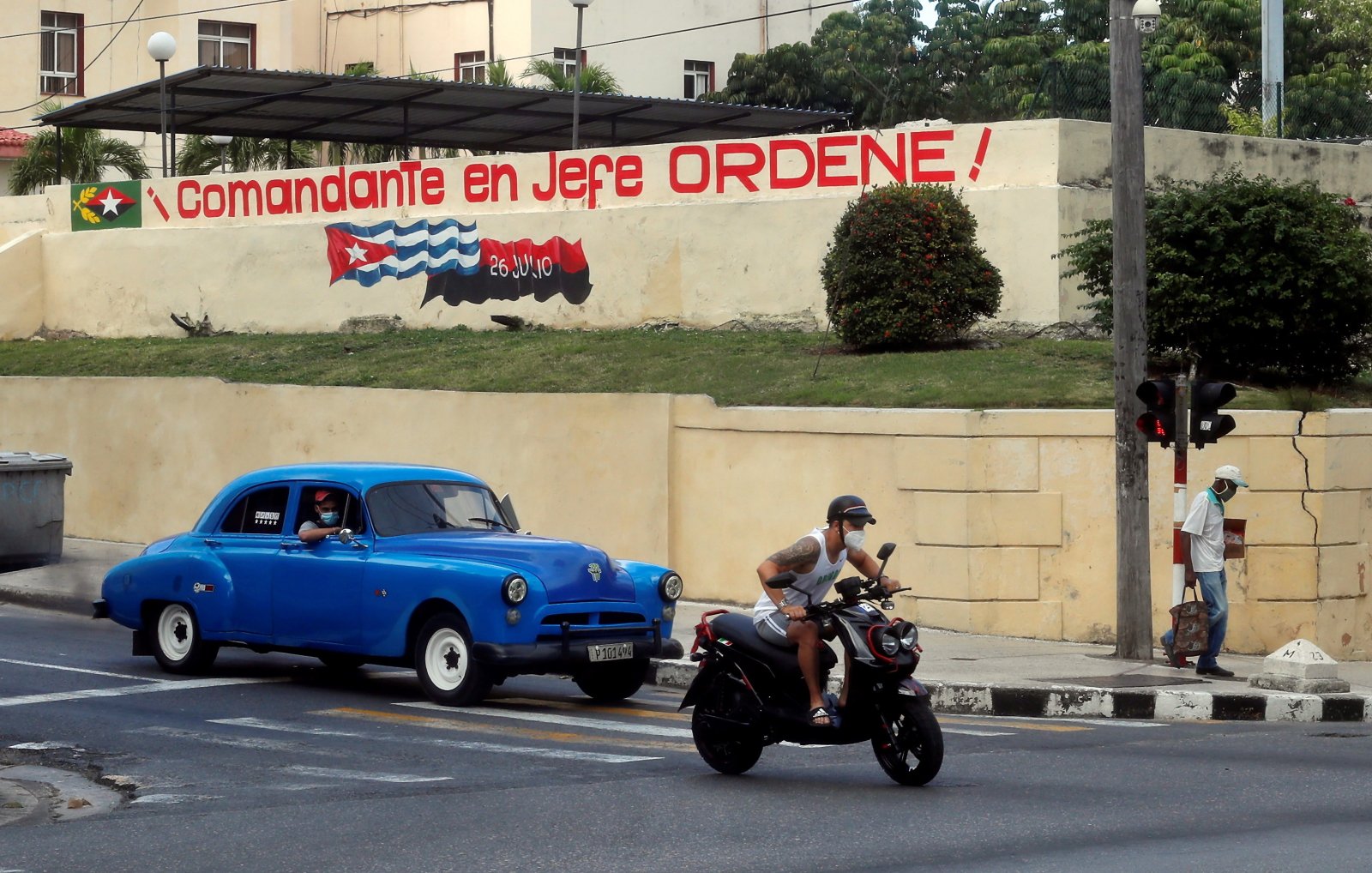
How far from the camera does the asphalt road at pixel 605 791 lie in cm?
761

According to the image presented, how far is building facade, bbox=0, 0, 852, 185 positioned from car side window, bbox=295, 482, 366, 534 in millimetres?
31301

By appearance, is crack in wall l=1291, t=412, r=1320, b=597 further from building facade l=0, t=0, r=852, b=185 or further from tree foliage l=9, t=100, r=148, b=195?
building facade l=0, t=0, r=852, b=185

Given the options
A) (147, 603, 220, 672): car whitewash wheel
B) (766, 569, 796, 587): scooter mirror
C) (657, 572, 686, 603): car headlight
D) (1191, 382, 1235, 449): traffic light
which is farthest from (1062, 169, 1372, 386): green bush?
(147, 603, 220, 672): car whitewash wheel

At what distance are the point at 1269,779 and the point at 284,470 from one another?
7.59 meters

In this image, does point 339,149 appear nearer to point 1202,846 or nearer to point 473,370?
point 473,370

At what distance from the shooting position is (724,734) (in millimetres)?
9578

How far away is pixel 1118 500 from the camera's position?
1473 cm

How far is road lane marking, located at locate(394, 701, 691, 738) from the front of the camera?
11336 mm

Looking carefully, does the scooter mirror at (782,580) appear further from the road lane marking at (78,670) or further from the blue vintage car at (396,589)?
the road lane marking at (78,670)

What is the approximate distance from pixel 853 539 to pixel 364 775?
9.71 ft

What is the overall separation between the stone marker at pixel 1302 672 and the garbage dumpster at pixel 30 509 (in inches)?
460

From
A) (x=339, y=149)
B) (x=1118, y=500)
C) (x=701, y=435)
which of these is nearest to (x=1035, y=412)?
(x=1118, y=500)

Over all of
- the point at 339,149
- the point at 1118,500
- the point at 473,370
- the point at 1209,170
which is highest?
the point at 339,149

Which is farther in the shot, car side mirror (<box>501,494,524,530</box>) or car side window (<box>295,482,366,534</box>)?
car side mirror (<box>501,494,524,530</box>)
